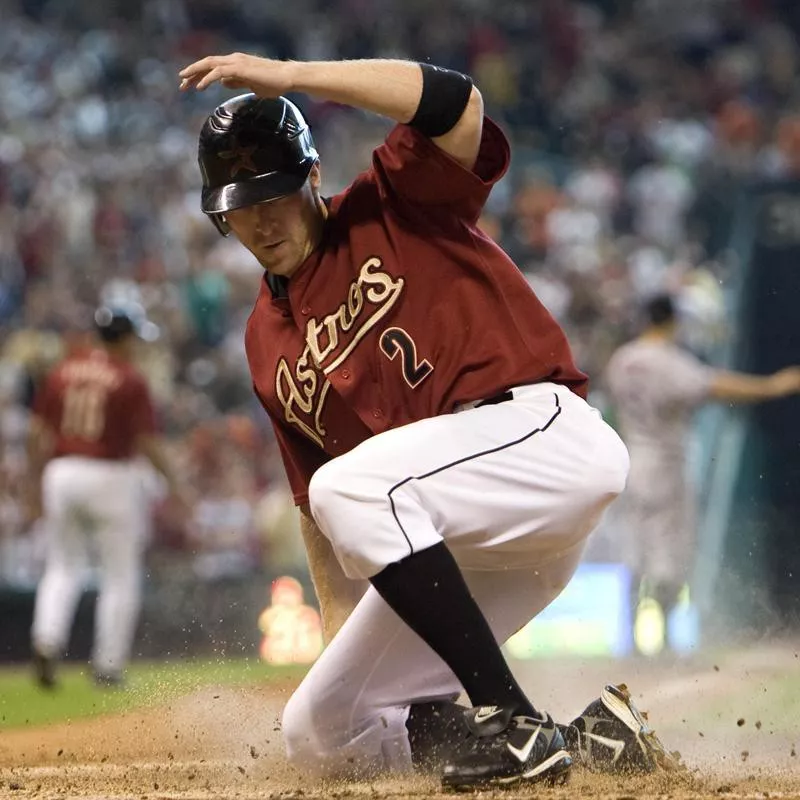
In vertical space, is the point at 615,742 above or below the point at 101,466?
below

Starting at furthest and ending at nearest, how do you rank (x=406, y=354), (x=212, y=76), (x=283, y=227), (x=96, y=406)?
(x=96, y=406)
(x=283, y=227)
(x=406, y=354)
(x=212, y=76)

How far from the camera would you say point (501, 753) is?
3.07 metres

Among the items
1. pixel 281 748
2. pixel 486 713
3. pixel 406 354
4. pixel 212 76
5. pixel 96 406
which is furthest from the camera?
pixel 96 406

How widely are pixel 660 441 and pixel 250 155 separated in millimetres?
5608

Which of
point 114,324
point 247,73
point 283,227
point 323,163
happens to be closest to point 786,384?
point 114,324

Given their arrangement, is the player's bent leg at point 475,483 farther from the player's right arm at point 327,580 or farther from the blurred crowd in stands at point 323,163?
the blurred crowd in stands at point 323,163

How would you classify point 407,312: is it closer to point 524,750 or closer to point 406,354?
point 406,354

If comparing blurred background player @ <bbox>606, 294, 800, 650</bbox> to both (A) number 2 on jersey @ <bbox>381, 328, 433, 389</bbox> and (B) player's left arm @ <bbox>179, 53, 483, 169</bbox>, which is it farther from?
(B) player's left arm @ <bbox>179, 53, 483, 169</bbox>

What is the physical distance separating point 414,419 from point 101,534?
18.0ft

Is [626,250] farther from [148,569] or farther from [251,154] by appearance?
→ [251,154]

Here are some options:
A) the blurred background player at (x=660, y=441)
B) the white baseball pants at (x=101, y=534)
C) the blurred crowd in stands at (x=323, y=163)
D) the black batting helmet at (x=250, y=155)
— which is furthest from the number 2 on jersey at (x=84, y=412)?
the black batting helmet at (x=250, y=155)

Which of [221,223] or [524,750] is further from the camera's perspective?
[221,223]

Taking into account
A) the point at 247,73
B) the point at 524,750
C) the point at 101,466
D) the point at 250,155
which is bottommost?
the point at 524,750

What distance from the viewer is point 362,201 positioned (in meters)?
3.56
